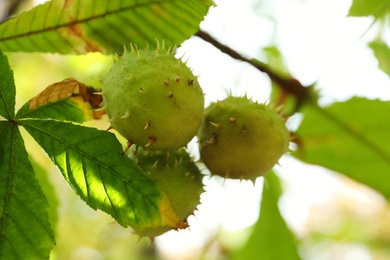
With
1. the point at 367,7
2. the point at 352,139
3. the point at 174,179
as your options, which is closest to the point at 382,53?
the point at 367,7

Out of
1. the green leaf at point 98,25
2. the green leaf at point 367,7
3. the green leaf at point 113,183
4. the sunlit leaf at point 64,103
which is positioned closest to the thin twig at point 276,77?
the green leaf at point 98,25

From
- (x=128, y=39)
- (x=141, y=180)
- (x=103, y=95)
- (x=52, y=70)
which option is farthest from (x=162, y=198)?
(x=52, y=70)

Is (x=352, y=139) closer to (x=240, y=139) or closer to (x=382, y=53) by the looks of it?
(x=382, y=53)

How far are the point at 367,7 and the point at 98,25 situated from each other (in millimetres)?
810

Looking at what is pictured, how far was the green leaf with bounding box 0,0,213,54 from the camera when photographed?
1.40 meters

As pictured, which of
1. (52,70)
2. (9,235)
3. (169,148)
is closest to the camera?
(9,235)

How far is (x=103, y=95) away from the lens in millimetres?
1294

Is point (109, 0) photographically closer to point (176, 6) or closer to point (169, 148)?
point (176, 6)

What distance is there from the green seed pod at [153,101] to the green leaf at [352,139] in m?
0.85

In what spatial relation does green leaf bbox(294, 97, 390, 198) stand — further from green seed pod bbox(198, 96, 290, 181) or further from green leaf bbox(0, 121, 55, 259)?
green leaf bbox(0, 121, 55, 259)

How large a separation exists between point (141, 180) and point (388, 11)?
1.05 metres

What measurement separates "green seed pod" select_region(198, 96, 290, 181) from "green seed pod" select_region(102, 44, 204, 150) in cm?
15

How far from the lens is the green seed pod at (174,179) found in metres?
1.38

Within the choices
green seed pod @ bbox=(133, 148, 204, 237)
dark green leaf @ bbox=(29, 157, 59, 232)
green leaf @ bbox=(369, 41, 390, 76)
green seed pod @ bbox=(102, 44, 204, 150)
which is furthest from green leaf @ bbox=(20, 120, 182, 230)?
green leaf @ bbox=(369, 41, 390, 76)
